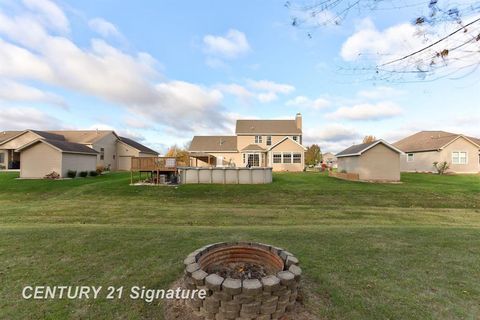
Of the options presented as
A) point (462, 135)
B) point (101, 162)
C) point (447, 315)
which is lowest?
point (447, 315)

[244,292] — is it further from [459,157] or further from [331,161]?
[331,161]

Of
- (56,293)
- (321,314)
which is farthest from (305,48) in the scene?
(56,293)

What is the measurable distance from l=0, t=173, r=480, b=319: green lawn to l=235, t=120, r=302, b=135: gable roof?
23.5 meters

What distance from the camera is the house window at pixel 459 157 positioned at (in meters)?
27.6

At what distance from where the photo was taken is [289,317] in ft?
9.62

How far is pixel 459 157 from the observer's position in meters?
27.8

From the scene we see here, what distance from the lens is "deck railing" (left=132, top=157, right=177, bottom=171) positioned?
18.4m

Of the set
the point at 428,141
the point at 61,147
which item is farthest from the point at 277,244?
the point at 428,141

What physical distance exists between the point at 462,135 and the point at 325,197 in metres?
24.7

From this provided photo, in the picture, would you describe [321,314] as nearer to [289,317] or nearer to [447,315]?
[289,317]

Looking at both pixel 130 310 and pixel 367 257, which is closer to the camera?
pixel 130 310

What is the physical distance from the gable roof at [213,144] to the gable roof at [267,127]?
256 cm

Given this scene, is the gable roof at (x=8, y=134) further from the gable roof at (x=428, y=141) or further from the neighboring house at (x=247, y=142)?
the gable roof at (x=428, y=141)

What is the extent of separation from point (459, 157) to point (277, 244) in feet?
108
